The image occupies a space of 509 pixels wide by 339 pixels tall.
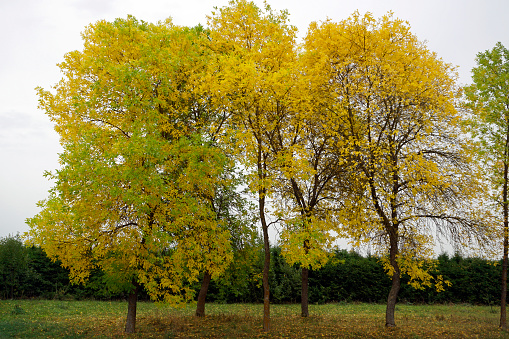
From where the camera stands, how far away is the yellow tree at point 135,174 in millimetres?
10109

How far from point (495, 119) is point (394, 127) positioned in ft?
11.3

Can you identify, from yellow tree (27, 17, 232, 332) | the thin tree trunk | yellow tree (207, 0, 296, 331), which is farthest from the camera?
the thin tree trunk

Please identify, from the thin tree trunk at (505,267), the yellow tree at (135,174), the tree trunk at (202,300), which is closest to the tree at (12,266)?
the tree trunk at (202,300)

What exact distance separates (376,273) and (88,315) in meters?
17.1

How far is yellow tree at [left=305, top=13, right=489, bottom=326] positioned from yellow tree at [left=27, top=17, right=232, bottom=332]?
4.78m

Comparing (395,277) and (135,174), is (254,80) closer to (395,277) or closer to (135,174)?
(135,174)

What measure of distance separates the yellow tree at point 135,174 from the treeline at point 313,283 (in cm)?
1183

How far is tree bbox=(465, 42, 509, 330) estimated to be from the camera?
43.3ft

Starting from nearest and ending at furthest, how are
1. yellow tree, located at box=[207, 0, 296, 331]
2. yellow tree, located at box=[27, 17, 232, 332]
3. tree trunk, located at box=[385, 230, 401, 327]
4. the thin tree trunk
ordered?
yellow tree, located at box=[27, 17, 232, 332] → yellow tree, located at box=[207, 0, 296, 331] → the thin tree trunk → tree trunk, located at box=[385, 230, 401, 327]

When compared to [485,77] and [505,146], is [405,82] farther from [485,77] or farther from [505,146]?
[505,146]

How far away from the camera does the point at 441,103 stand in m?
12.9

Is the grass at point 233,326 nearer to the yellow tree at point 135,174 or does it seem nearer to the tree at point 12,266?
the yellow tree at point 135,174

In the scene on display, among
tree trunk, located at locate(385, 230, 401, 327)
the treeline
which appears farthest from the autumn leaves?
the treeline

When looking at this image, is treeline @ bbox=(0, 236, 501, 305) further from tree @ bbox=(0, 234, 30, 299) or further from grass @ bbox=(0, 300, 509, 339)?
grass @ bbox=(0, 300, 509, 339)
